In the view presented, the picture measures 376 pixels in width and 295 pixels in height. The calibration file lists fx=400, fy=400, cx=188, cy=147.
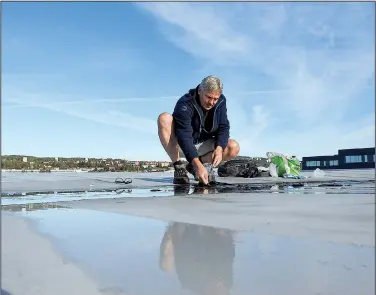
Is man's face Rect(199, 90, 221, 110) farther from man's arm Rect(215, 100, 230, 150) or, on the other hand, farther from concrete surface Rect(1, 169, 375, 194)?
concrete surface Rect(1, 169, 375, 194)

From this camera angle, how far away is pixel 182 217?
4.53 ft

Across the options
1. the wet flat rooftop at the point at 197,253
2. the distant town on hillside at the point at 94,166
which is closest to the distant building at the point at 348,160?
the distant town on hillside at the point at 94,166

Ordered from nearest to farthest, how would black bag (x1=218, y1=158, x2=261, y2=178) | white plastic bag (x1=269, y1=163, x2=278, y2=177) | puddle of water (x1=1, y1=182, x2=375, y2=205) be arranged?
puddle of water (x1=1, y1=182, x2=375, y2=205) < black bag (x1=218, y1=158, x2=261, y2=178) < white plastic bag (x1=269, y1=163, x2=278, y2=177)

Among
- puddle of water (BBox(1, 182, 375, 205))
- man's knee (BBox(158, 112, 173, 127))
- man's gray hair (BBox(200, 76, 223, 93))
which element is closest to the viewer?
puddle of water (BBox(1, 182, 375, 205))

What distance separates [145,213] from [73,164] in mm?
7809

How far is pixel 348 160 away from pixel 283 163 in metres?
12.0

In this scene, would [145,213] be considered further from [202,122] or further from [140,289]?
[202,122]

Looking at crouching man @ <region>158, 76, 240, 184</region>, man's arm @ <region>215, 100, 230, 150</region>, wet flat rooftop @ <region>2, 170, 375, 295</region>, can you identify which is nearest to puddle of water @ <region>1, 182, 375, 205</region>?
crouching man @ <region>158, 76, 240, 184</region>

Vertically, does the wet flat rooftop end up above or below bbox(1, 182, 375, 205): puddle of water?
below

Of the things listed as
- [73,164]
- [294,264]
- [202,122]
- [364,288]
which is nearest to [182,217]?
[294,264]

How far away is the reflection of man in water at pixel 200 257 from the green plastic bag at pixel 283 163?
344cm

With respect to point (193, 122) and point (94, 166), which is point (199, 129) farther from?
point (94, 166)

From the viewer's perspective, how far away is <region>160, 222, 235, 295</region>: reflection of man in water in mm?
659

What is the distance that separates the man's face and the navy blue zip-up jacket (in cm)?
5
